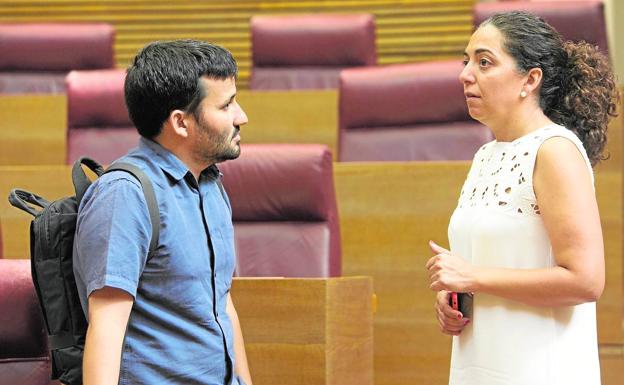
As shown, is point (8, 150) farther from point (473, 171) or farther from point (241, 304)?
point (473, 171)

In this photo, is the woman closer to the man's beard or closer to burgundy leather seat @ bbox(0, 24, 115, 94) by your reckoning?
the man's beard

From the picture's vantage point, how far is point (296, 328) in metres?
0.73

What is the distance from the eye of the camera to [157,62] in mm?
562

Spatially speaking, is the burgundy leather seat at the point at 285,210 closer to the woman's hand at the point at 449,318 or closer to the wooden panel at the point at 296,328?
the wooden panel at the point at 296,328

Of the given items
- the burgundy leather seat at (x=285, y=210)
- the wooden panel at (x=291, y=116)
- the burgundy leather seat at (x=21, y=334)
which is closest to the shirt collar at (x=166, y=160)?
the burgundy leather seat at (x=21, y=334)

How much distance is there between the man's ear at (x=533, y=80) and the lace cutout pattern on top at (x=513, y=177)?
0.10ft

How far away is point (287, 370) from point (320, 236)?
226mm

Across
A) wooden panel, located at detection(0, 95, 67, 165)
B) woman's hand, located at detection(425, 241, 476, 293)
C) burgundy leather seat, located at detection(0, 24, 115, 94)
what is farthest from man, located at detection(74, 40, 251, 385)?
burgundy leather seat, located at detection(0, 24, 115, 94)

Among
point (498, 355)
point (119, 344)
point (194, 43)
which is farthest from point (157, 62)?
point (498, 355)

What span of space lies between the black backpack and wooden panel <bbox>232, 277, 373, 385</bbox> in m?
0.21

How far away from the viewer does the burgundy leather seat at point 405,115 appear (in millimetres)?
1229

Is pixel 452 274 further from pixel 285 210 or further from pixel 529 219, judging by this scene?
pixel 285 210

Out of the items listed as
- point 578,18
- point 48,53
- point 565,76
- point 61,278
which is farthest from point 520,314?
point 48,53

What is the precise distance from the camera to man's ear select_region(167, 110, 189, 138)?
1.88ft
